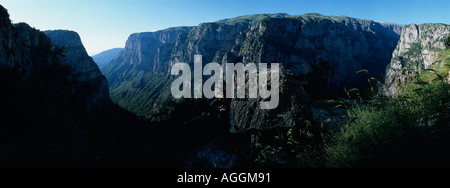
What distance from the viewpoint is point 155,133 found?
21.8 meters

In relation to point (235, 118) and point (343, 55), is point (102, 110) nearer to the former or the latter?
point (235, 118)

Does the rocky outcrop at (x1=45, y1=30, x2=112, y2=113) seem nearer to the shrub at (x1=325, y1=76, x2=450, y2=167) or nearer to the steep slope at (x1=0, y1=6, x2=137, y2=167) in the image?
the steep slope at (x1=0, y1=6, x2=137, y2=167)

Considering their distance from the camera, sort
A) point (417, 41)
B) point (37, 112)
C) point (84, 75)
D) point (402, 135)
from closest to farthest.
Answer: point (402, 135)
point (37, 112)
point (84, 75)
point (417, 41)

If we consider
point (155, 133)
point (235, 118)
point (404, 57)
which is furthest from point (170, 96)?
point (404, 57)

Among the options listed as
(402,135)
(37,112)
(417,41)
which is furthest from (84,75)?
(417,41)

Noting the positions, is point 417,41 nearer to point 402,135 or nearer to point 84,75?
point 402,135

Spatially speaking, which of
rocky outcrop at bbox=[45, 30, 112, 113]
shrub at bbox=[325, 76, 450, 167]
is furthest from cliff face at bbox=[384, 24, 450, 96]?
rocky outcrop at bbox=[45, 30, 112, 113]

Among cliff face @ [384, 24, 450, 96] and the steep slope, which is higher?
cliff face @ [384, 24, 450, 96]

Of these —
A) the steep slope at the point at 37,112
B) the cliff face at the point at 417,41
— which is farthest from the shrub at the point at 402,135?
the cliff face at the point at 417,41

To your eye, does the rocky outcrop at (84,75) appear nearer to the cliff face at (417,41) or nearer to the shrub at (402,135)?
the shrub at (402,135)

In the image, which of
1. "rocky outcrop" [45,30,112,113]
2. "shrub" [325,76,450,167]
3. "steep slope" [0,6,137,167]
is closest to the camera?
"shrub" [325,76,450,167]
